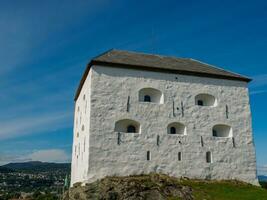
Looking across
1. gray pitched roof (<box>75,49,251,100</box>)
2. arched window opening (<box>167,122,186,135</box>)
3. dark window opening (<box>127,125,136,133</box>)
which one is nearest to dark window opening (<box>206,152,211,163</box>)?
arched window opening (<box>167,122,186,135</box>)

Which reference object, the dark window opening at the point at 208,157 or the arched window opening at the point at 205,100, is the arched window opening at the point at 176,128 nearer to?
the dark window opening at the point at 208,157

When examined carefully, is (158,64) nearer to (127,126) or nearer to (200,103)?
(200,103)

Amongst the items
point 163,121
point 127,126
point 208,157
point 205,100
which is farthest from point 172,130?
point 205,100

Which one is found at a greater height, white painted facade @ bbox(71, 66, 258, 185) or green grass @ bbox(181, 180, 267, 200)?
white painted facade @ bbox(71, 66, 258, 185)

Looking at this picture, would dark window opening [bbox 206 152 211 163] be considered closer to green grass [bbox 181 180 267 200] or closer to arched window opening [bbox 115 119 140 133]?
green grass [bbox 181 180 267 200]

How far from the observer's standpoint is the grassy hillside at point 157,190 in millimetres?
15219

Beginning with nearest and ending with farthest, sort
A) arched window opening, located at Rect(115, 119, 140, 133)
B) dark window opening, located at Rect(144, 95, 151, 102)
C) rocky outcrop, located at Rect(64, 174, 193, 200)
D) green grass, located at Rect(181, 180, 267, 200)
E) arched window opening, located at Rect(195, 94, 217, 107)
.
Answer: rocky outcrop, located at Rect(64, 174, 193, 200)
green grass, located at Rect(181, 180, 267, 200)
arched window opening, located at Rect(115, 119, 140, 133)
dark window opening, located at Rect(144, 95, 151, 102)
arched window opening, located at Rect(195, 94, 217, 107)

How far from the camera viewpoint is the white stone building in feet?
57.6

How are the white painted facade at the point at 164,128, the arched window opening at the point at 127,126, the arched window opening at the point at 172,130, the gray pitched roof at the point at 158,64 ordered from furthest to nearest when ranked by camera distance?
1. the arched window opening at the point at 172,130
2. the gray pitched roof at the point at 158,64
3. the arched window opening at the point at 127,126
4. the white painted facade at the point at 164,128

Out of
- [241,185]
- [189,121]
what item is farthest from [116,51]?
[241,185]

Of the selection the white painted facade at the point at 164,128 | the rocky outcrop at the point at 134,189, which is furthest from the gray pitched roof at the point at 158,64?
the rocky outcrop at the point at 134,189

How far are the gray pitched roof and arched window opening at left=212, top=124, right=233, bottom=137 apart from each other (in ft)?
10.0

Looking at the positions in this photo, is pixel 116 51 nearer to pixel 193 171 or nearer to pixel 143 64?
pixel 143 64

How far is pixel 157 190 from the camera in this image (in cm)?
1550
